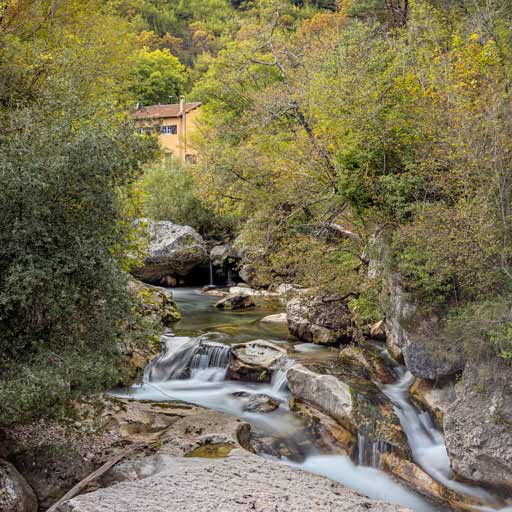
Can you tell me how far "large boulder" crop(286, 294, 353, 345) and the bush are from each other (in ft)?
41.7

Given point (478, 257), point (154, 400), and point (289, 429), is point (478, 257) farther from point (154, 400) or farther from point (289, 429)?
point (154, 400)

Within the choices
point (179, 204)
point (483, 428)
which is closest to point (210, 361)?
point (483, 428)

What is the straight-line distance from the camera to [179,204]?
26.1 m

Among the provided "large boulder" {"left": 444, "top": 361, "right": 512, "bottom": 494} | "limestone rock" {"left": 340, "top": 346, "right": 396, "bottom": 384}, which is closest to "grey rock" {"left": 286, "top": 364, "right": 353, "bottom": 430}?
"limestone rock" {"left": 340, "top": 346, "right": 396, "bottom": 384}

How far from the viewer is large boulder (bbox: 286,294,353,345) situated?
499 inches

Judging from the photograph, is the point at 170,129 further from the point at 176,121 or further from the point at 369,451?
the point at 369,451

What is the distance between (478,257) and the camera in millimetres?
7969

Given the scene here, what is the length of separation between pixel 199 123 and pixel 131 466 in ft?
91.8

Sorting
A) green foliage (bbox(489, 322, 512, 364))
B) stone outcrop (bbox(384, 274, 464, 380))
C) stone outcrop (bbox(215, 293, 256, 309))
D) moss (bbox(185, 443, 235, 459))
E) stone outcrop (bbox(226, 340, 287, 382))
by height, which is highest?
green foliage (bbox(489, 322, 512, 364))

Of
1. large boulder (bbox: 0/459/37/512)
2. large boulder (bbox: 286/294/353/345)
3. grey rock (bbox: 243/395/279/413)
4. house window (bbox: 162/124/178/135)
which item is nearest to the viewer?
large boulder (bbox: 0/459/37/512)

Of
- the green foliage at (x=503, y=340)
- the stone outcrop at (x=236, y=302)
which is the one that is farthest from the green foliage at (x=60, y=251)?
the stone outcrop at (x=236, y=302)

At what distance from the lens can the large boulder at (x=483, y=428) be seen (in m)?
7.35

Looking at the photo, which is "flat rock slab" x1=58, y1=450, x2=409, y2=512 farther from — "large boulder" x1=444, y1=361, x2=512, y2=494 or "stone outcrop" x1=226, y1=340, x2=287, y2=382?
"stone outcrop" x1=226, y1=340, x2=287, y2=382

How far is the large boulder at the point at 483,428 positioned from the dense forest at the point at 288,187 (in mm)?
161
